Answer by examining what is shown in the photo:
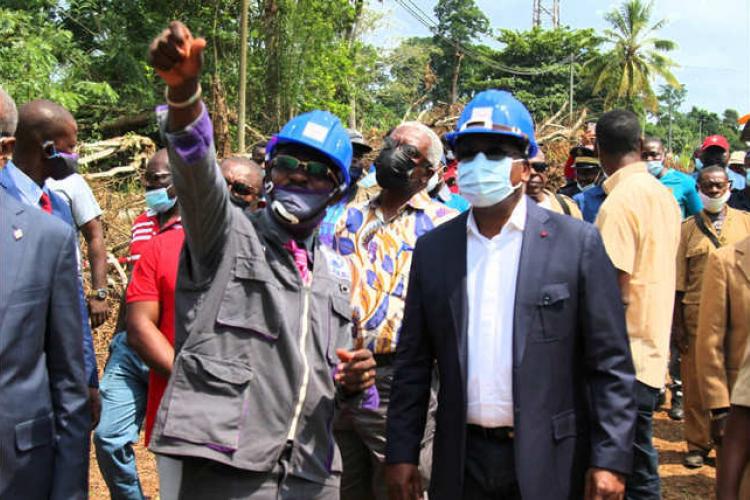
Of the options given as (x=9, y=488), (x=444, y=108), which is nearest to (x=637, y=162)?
(x=9, y=488)

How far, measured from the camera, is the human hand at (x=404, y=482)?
2707mm

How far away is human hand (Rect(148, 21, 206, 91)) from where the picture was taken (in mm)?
1872

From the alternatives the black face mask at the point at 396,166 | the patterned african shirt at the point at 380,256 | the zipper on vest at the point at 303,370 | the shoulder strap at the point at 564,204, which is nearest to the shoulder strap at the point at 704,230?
the shoulder strap at the point at 564,204

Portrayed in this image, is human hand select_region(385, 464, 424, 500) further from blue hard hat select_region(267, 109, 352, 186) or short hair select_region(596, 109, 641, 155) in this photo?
short hair select_region(596, 109, 641, 155)

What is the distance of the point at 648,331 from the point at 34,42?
8.31m

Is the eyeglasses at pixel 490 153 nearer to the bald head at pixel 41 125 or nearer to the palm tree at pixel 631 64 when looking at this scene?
the bald head at pixel 41 125

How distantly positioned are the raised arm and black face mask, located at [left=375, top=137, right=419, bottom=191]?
4.73 ft

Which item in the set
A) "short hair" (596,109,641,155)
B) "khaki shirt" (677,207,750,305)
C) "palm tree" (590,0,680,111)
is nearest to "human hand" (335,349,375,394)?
"short hair" (596,109,641,155)

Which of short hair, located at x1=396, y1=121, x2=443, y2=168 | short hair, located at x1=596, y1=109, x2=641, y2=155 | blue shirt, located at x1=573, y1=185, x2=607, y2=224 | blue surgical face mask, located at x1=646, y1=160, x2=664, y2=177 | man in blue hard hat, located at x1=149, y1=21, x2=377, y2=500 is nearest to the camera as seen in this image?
man in blue hard hat, located at x1=149, y1=21, x2=377, y2=500

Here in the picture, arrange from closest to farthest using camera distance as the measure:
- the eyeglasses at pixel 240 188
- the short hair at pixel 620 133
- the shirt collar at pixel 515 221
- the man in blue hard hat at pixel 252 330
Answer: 1. the man in blue hard hat at pixel 252 330
2. the shirt collar at pixel 515 221
3. the short hair at pixel 620 133
4. the eyeglasses at pixel 240 188

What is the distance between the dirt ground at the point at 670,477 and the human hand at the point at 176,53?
13.3 ft

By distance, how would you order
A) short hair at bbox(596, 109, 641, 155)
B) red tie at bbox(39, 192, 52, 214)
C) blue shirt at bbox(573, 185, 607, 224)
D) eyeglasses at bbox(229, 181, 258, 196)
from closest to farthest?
red tie at bbox(39, 192, 52, 214) < short hair at bbox(596, 109, 641, 155) < eyeglasses at bbox(229, 181, 258, 196) < blue shirt at bbox(573, 185, 607, 224)

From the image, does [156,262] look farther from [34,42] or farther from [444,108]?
[444,108]

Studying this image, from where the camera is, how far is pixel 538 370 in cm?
247
